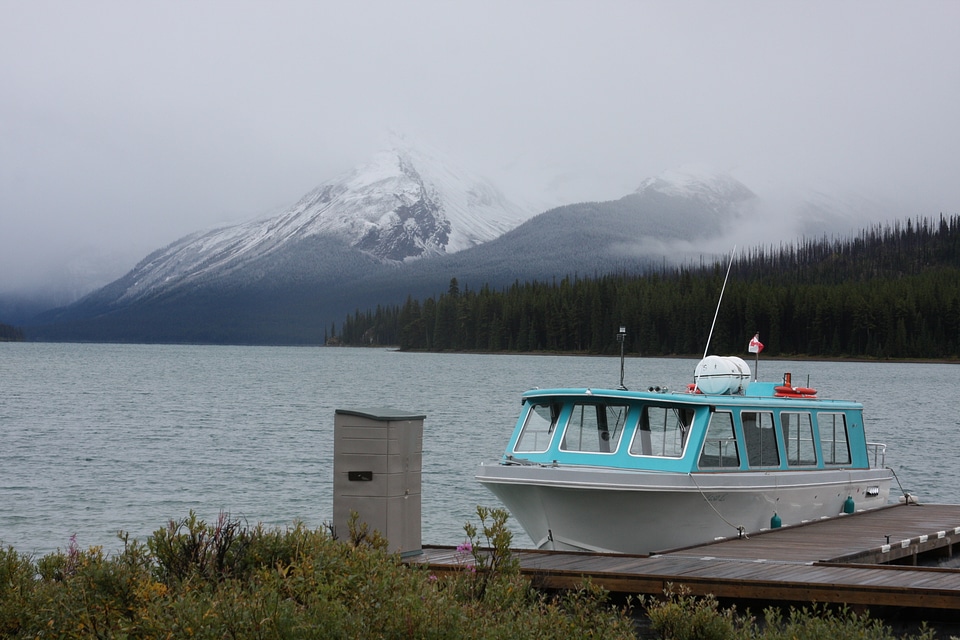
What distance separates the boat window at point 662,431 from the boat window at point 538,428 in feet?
4.54

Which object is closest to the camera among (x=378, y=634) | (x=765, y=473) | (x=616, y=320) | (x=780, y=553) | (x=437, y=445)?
(x=378, y=634)

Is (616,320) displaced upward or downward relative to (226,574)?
upward

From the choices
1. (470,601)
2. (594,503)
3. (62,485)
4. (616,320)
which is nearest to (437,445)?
(62,485)

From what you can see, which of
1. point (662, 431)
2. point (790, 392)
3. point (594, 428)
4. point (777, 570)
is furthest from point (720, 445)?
point (777, 570)

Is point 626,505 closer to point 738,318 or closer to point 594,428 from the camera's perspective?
point 594,428

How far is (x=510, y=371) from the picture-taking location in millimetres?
122500

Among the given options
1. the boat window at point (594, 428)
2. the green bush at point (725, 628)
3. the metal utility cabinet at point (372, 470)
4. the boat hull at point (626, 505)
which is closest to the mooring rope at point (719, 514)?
the boat hull at point (626, 505)

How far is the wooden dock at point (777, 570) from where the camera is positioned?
1112 centimetres

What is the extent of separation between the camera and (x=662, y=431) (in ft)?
56.2

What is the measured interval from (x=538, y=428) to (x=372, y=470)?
21.1ft

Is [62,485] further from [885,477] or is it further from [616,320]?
[616,320]

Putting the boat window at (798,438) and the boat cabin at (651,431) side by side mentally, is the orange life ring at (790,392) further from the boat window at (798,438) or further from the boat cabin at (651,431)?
the boat cabin at (651,431)

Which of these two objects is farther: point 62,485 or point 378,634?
point 62,485

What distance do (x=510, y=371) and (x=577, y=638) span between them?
11495 centimetres
